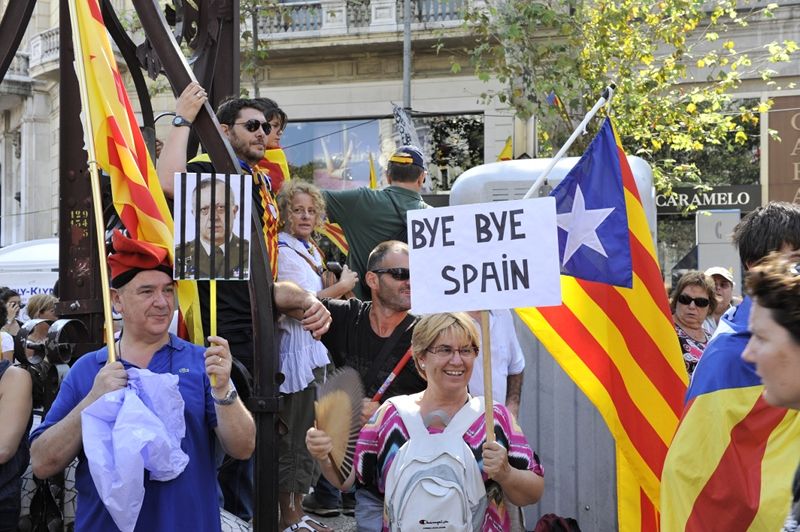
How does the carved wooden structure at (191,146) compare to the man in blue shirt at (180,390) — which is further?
the carved wooden structure at (191,146)

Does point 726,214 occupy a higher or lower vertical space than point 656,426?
higher

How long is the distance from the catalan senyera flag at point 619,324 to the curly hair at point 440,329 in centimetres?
105

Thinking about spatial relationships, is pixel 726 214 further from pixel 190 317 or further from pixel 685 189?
pixel 190 317

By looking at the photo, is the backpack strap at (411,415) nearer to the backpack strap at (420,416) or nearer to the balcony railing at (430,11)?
the backpack strap at (420,416)

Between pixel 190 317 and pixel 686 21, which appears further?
pixel 686 21

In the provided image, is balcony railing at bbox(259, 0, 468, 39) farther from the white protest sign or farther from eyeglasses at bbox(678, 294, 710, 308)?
the white protest sign

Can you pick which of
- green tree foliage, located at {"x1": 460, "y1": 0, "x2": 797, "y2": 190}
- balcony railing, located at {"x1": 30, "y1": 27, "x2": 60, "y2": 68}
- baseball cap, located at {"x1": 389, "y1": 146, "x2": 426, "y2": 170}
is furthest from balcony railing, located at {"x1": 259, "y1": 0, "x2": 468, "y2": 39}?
baseball cap, located at {"x1": 389, "y1": 146, "x2": 426, "y2": 170}

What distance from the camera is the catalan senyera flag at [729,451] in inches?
136

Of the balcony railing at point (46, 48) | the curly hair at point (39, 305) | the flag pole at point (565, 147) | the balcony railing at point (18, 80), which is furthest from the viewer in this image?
the balcony railing at point (18, 80)

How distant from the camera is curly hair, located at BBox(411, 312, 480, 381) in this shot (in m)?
4.11

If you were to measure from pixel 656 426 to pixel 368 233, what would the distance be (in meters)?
2.17

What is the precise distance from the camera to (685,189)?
21500 millimetres

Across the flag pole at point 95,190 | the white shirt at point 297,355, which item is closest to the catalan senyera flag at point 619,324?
the white shirt at point 297,355

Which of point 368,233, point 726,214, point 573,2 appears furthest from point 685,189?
point 368,233
